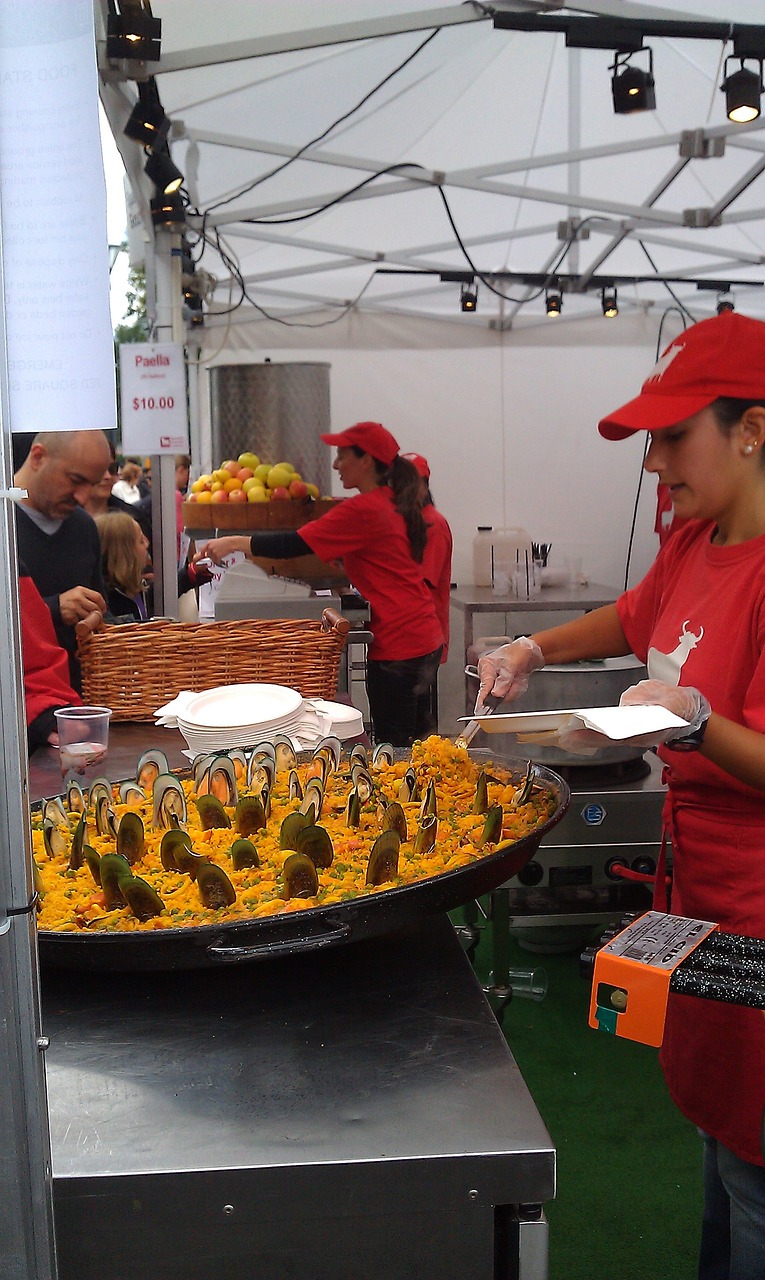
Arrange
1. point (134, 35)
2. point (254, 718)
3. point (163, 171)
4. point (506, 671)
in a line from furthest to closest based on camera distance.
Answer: point (163, 171) → point (134, 35) → point (254, 718) → point (506, 671)

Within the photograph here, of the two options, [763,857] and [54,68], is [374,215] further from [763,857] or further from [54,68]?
[54,68]

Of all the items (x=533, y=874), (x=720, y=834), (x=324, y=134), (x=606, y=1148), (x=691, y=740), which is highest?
(x=324, y=134)

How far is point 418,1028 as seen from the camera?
4.21 ft

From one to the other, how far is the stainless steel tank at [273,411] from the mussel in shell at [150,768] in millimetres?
3626

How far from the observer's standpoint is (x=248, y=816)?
164 centimetres

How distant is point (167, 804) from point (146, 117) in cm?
303

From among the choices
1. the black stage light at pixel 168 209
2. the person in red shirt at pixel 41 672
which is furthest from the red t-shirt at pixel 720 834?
the black stage light at pixel 168 209

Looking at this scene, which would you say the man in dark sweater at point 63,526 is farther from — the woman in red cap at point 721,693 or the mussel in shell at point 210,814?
the woman in red cap at point 721,693

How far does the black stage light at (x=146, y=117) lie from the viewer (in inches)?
146

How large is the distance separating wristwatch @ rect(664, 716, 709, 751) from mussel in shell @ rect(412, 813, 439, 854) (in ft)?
1.15

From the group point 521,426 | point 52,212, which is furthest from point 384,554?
point 52,212

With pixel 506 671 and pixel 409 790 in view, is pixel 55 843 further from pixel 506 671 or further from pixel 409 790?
pixel 506 671

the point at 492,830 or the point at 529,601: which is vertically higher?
the point at 492,830

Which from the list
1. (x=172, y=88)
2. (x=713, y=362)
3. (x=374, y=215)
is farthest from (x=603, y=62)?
(x=713, y=362)
